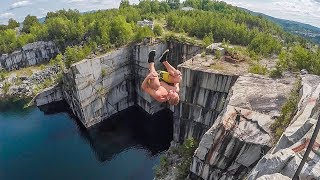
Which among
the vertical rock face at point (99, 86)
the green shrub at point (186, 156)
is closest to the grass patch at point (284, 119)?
the green shrub at point (186, 156)

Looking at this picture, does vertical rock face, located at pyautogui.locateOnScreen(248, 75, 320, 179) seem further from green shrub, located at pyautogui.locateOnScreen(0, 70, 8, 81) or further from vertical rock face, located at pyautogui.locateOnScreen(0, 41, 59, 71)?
vertical rock face, located at pyautogui.locateOnScreen(0, 41, 59, 71)

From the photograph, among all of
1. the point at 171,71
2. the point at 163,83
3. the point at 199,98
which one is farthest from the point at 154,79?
the point at 199,98

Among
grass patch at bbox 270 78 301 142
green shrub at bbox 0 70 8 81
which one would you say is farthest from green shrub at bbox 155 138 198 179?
green shrub at bbox 0 70 8 81

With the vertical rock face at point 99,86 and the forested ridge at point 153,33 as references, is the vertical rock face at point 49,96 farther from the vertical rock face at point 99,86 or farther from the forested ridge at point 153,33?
the forested ridge at point 153,33

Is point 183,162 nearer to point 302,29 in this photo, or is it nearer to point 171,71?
point 171,71

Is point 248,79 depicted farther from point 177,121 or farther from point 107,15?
point 107,15

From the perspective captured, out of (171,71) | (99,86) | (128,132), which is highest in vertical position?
(171,71)
